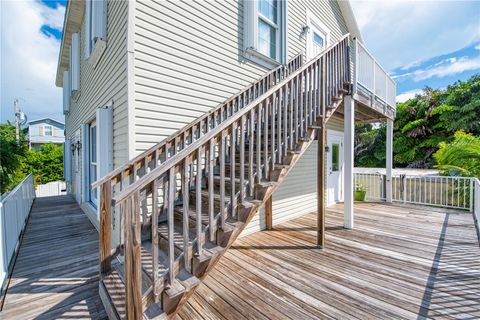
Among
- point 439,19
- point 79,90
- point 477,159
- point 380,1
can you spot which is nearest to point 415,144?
point 439,19

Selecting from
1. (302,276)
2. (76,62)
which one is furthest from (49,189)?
(302,276)

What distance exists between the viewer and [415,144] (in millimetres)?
15797

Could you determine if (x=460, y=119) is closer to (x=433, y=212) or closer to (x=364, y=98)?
(x=433, y=212)

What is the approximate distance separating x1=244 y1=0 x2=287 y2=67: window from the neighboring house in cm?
2631

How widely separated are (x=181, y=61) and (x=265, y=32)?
226cm

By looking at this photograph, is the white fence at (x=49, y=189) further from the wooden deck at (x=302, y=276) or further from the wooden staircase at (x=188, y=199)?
the wooden staircase at (x=188, y=199)

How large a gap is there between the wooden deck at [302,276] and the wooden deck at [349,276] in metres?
0.01

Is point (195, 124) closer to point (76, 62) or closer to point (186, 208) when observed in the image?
point (186, 208)

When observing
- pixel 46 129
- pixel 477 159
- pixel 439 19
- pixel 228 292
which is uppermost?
pixel 439 19

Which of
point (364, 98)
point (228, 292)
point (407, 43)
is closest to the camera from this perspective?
point (228, 292)

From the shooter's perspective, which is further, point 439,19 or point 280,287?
point 439,19

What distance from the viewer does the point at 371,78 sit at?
511 cm

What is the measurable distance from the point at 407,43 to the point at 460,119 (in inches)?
234

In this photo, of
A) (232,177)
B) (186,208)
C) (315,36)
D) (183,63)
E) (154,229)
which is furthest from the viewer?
(315,36)
